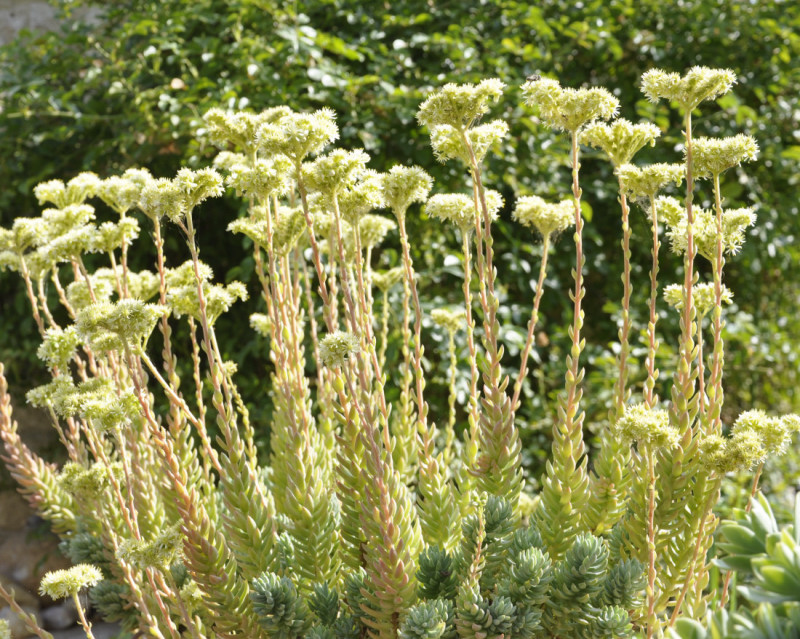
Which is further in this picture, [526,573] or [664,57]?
[664,57]

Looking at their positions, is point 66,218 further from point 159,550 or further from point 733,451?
point 733,451

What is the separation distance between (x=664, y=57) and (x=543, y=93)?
108 inches

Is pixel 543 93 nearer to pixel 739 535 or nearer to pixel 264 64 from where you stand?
pixel 739 535

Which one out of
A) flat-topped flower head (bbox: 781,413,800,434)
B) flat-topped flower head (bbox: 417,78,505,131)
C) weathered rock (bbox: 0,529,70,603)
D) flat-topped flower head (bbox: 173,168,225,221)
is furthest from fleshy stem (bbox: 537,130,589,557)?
weathered rock (bbox: 0,529,70,603)

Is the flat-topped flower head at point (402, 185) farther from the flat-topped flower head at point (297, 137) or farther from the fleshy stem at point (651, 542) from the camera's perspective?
the fleshy stem at point (651, 542)

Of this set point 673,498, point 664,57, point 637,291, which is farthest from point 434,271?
point 673,498

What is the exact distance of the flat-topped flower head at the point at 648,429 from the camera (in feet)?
3.95

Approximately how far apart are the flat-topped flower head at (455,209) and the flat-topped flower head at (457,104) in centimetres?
19

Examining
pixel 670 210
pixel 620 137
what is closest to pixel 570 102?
pixel 620 137

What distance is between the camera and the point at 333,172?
126 cm

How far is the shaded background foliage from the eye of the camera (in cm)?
315

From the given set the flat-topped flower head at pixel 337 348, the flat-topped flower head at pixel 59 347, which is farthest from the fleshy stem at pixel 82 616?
the flat-topped flower head at pixel 337 348

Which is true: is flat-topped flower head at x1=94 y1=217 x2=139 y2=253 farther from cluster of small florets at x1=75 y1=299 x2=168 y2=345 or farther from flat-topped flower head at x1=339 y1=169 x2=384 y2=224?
flat-topped flower head at x1=339 y1=169 x2=384 y2=224

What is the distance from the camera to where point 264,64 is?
3199 mm
